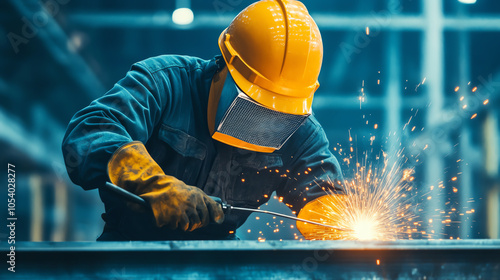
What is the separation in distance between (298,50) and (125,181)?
0.72 metres

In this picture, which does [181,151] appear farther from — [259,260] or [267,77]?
[259,260]

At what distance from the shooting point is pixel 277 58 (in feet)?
5.63

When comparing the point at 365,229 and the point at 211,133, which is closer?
the point at 211,133

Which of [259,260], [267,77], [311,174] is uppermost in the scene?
[267,77]

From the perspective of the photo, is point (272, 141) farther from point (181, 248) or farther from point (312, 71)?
point (181, 248)

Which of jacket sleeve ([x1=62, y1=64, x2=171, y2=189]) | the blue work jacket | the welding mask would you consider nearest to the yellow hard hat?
the welding mask

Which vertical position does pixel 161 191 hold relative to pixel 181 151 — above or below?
below

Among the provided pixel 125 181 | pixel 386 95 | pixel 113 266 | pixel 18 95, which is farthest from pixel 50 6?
pixel 113 266

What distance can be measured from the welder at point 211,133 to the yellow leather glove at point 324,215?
0.02 metres

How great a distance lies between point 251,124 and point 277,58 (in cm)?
24

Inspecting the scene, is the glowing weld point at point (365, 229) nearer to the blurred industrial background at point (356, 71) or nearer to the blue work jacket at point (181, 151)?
the blue work jacket at point (181, 151)

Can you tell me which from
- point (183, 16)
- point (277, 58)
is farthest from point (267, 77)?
point (183, 16)

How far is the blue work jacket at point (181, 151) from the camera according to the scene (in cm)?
157

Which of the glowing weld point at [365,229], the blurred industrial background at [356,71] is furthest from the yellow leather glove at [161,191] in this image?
the blurred industrial background at [356,71]
